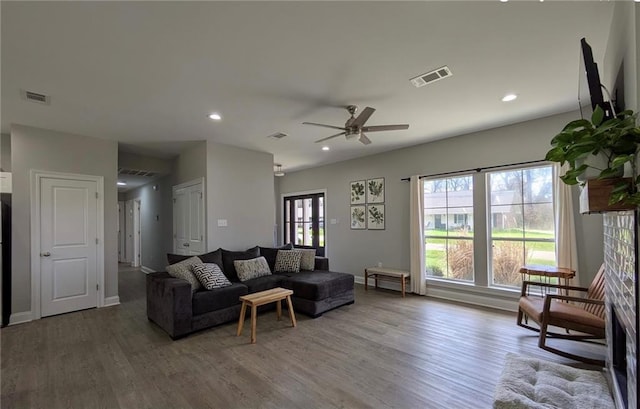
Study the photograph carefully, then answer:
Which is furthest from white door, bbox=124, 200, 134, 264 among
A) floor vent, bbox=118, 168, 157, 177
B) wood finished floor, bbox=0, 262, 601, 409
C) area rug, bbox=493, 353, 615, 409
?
area rug, bbox=493, 353, 615, 409

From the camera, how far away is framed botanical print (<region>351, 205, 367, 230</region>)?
6.03 metres

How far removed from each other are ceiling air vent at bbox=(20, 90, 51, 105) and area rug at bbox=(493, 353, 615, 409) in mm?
4798

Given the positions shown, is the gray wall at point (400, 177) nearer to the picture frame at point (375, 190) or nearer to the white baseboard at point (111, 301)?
the picture frame at point (375, 190)

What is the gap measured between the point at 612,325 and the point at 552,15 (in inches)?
83.3

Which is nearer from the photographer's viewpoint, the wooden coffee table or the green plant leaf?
the green plant leaf

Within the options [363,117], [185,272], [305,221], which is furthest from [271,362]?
[305,221]

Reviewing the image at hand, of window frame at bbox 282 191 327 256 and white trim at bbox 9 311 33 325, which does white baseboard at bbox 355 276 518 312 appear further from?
Answer: white trim at bbox 9 311 33 325

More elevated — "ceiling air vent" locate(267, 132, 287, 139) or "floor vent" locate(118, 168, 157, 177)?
"ceiling air vent" locate(267, 132, 287, 139)

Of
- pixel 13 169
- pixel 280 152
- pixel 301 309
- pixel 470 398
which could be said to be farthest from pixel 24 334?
pixel 470 398

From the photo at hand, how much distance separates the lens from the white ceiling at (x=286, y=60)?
185cm

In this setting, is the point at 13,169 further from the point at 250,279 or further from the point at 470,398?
the point at 470,398

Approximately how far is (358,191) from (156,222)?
5009mm

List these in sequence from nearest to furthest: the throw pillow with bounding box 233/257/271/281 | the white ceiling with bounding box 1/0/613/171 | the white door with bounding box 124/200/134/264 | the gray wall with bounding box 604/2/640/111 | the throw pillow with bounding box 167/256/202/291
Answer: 1. the gray wall with bounding box 604/2/640/111
2. the white ceiling with bounding box 1/0/613/171
3. the throw pillow with bounding box 167/256/202/291
4. the throw pillow with bounding box 233/257/271/281
5. the white door with bounding box 124/200/134/264

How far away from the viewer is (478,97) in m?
3.15
